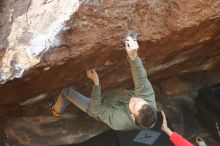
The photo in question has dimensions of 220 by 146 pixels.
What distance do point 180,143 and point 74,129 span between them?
1.00 meters

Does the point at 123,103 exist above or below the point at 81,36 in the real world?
below

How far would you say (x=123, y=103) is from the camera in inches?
99.5

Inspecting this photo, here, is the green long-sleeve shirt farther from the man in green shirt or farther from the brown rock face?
the brown rock face

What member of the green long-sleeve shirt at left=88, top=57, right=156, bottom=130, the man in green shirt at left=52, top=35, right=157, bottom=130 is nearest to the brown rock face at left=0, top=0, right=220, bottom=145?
the man in green shirt at left=52, top=35, right=157, bottom=130

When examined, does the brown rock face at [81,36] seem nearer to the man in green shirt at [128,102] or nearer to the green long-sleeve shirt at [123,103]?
the man in green shirt at [128,102]

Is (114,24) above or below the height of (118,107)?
above

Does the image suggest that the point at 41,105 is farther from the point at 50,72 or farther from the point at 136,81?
the point at 136,81

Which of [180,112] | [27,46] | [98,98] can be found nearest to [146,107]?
[98,98]

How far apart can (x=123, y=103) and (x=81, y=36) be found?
51 centimetres

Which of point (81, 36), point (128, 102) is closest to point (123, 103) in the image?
point (128, 102)

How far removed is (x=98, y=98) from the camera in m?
2.51

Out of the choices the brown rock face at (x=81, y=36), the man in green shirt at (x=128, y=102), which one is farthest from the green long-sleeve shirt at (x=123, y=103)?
the brown rock face at (x=81, y=36)

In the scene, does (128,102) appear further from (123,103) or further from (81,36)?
(81,36)

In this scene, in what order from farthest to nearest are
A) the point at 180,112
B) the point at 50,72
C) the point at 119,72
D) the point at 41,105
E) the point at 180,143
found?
1. the point at 180,112
2. the point at 41,105
3. the point at 119,72
4. the point at 180,143
5. the point at 50,72
